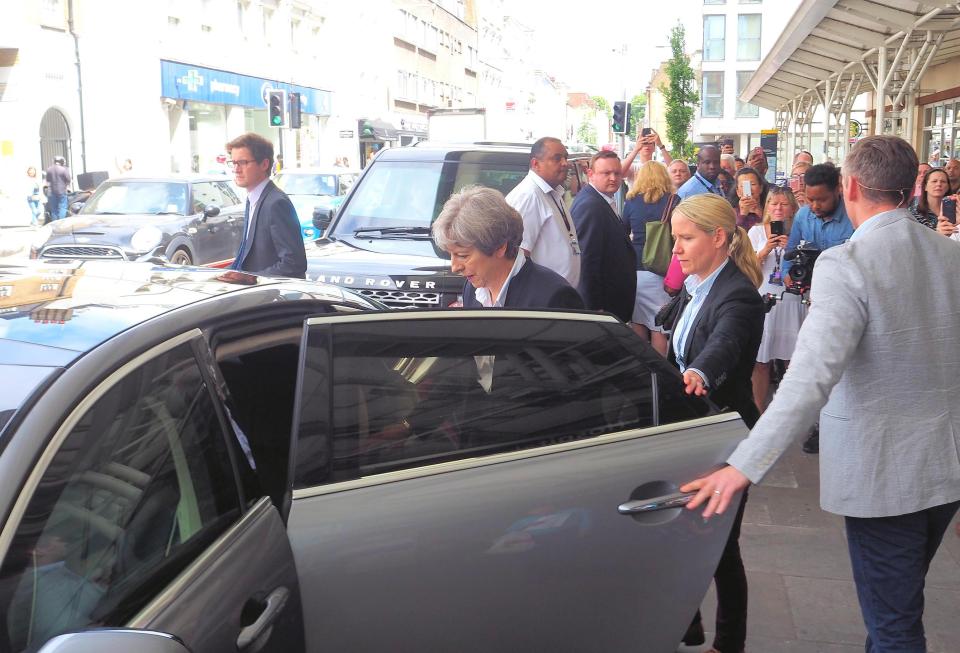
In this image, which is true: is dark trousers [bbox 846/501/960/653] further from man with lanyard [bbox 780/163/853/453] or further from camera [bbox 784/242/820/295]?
man with lanyard [bbox 780/163/853/453]

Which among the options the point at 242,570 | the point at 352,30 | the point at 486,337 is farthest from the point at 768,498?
the point at 352,30

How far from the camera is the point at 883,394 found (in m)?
2.72

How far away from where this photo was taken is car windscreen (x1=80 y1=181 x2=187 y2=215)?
15.4 metres

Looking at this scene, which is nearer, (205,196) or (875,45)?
(875,45)

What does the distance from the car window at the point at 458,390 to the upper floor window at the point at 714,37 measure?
Answer: 70.7 meters

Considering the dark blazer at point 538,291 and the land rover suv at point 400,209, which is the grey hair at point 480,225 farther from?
the land rover suv at point 400,209

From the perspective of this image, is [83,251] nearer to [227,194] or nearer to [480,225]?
[227,194]

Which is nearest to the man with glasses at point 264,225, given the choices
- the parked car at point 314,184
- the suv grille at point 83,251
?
the suv grille at point 83,251

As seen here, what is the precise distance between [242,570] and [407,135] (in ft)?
181

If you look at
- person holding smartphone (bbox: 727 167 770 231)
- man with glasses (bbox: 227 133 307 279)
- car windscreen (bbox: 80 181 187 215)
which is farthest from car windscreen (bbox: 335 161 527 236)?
car windscreen (bbox: 80 181 187 215)

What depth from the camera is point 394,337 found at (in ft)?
8.37

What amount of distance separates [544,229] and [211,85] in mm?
32335

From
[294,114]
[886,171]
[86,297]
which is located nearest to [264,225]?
[86,297]

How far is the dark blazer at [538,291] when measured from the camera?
12.2ft
